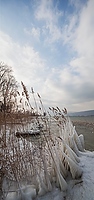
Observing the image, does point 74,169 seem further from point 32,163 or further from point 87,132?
point 87,132

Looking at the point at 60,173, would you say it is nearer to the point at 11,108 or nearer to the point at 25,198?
the point at 25,198

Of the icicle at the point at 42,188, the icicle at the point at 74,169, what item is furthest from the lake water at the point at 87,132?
the icicle at the point at 42,188

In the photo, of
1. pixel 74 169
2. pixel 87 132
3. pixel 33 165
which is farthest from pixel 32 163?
pixel 87 132

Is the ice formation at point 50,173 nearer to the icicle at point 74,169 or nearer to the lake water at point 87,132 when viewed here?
the icicle at point 74,169

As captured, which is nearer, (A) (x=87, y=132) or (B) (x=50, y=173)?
(B) (x=50, y=173)

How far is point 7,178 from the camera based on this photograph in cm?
228

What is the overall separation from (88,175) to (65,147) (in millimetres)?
515

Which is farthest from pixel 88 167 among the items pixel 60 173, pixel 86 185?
pixel 60 173

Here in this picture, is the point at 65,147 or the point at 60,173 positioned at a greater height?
the point at 65,147

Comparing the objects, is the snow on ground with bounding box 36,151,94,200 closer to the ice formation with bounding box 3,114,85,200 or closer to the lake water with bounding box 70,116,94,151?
the ice formation with bounding box 3,114,85,200

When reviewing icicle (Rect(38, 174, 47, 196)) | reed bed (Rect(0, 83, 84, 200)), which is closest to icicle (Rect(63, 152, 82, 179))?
reed bed (Rect(0, 83, 84, 200))

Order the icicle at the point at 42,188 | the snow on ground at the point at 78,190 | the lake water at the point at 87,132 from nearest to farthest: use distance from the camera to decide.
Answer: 1. the snow on ground at the point at 78,190
2. the icicle at the point at 42,188
3. the lake water at the point at 87,132

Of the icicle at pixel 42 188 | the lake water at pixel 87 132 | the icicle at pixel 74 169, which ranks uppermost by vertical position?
the icicle at pixel 74 169

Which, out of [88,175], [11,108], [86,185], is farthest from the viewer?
[11,108]
